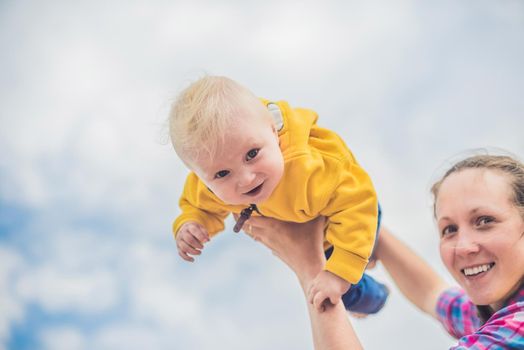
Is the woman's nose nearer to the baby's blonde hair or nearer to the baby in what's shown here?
the baby

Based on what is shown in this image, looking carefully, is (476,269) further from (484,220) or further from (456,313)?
(456,313)

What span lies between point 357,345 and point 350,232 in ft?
1.45

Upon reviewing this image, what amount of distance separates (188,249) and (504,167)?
1432 millimetres

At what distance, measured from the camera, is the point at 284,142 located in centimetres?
221

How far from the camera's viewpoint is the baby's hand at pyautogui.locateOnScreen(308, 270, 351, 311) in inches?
83.4

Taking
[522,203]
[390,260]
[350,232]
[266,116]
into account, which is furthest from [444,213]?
[390,260]

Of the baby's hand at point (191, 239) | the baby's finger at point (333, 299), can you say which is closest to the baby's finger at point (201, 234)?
the baby's hand at point (191, 239)

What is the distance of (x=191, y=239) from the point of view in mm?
2441

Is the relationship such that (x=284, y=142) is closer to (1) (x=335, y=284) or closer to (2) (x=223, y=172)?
(2) (x=223, y=172)

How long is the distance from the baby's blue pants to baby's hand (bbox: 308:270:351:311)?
700 millimetres

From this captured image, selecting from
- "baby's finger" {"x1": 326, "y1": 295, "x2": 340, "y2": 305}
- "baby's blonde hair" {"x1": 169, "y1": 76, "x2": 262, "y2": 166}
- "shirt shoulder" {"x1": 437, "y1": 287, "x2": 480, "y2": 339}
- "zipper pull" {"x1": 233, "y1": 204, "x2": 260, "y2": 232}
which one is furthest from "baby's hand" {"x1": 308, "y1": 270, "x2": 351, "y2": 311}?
"shirt shoulder" {"x1": 437, "y1": 287, "x2": 480, "y2": 339}

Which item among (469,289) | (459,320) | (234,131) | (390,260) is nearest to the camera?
(234,131)

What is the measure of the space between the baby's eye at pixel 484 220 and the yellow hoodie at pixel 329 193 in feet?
1.36

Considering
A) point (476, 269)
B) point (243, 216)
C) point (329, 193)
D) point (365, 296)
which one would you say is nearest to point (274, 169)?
point (329, 193)
